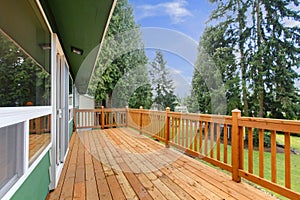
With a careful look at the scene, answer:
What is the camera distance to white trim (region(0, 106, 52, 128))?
2.90ft

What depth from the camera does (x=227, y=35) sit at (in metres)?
9.42

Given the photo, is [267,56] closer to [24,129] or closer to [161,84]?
[161,84]

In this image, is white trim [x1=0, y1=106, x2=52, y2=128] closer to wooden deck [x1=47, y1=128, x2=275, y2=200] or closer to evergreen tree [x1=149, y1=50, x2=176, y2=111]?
wooden deck [x1=47, y1=128, x2=275, y2=200]

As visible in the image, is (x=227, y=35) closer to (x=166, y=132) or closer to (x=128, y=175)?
(x=166, y=132)

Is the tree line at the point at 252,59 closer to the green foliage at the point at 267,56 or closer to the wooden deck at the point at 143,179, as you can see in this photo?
the green foliage at the point at 267,56

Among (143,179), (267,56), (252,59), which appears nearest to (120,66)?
(252,59)

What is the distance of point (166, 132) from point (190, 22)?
10.3 metres

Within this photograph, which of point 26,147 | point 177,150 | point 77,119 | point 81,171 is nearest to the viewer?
point 26,147

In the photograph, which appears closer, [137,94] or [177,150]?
[177,150]

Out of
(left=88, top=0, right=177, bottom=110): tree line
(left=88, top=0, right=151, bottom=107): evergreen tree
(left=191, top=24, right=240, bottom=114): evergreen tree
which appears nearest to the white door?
(left=88, top=0, right=177, bottom=110): tree line

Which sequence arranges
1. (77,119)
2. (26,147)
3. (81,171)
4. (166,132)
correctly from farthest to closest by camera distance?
(77,119) < (166,132) < (81,171) < (26,147)

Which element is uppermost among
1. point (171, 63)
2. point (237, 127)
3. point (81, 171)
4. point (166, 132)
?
point (171, 63)

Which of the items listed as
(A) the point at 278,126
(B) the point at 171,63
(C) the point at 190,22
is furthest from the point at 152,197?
(C) the point at 190,22

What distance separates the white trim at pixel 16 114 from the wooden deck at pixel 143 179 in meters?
1.10
